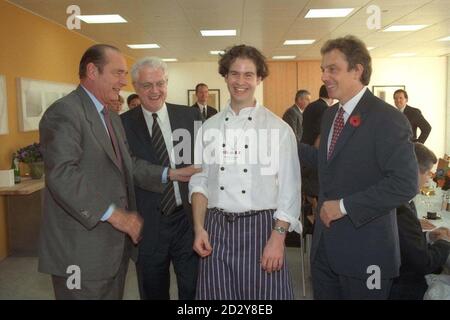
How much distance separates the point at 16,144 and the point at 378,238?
4963 millimetres

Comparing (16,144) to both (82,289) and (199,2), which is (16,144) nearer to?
(199,2)

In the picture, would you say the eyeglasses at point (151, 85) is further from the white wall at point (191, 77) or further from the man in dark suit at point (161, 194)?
the white wall at point (191, 77)

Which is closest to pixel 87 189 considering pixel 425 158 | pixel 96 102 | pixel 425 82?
pixel 96 102

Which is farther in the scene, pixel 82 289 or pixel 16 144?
pixel 16 144

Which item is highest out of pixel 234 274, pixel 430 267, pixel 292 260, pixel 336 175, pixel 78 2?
pixel 78 2

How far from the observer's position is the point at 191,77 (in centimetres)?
1401

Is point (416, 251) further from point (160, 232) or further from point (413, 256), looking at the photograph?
point (160, 232)

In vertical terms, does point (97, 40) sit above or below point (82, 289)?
above

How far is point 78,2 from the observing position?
5.72m

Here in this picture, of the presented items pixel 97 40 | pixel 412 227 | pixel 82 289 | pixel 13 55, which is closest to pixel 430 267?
pixel 412 227

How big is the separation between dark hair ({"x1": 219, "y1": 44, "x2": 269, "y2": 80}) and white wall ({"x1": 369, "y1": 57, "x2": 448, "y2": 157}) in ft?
41.9

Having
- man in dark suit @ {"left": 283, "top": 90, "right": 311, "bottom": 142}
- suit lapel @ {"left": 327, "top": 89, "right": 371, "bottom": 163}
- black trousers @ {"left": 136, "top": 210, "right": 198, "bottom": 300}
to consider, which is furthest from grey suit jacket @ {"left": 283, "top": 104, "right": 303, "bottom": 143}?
suit lapel @ {"left": 327, "top": 89, "right": 371, "bottom": 163}

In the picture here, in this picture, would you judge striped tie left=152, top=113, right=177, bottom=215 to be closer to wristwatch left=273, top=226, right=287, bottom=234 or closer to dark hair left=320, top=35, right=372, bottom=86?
wristwatch left=273, top=226, right=287, bottom=234

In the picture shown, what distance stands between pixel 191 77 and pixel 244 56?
492 inches
